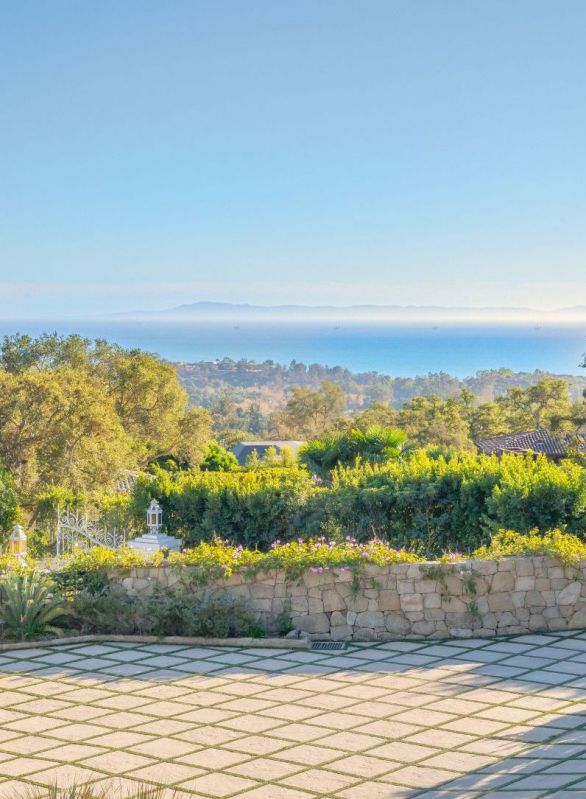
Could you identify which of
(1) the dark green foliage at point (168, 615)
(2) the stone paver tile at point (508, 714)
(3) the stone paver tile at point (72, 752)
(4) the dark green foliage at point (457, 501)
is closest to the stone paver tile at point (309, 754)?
(3) the stone paver tile at point (72, 752)

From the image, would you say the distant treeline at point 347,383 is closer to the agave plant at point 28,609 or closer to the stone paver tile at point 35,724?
the agave plant at point 28,609

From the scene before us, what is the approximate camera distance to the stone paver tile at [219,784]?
5.52 m

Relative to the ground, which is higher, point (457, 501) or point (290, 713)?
point (457, 501)

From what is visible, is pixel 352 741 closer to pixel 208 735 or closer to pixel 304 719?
pixel 304 719

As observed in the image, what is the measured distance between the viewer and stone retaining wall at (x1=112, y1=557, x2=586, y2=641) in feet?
29.8

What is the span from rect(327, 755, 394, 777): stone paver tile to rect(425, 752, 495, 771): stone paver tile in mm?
206

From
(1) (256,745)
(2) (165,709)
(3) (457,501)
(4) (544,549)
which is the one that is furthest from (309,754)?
(3) (457,501)

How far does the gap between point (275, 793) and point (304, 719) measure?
1330 millimetres

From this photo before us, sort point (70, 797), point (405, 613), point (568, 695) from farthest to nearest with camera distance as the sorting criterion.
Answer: point (405, 613) < point (568, 695) < point (70, 797)

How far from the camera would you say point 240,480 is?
1415cm

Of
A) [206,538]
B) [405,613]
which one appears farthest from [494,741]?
[206,538]

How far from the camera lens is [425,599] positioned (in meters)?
9.07

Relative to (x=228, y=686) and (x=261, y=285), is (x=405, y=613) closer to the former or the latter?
(x=228, y=686)

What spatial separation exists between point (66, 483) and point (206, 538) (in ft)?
30.7
